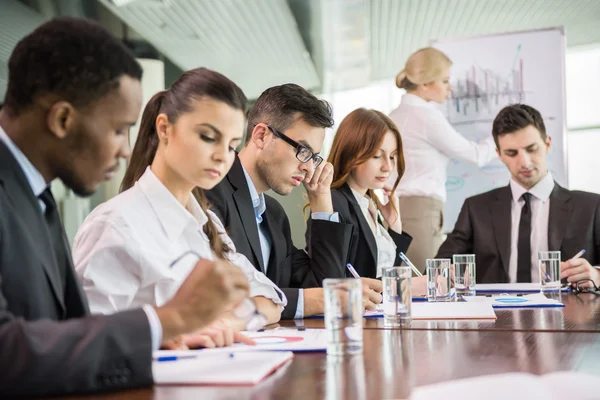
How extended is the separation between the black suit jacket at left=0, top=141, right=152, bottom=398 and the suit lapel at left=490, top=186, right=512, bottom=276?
2.71 meters

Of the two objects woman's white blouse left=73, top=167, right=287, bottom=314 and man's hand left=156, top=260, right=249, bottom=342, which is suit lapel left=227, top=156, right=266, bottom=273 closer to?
woman's white blouse left=73, top=167, right=287, bottom=314

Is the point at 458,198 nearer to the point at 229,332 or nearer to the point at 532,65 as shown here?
the point at 532,65

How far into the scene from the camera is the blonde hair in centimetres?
479

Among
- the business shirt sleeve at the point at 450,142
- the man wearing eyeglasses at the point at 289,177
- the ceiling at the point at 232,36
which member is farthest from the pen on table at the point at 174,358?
the ceiling at the point at 232,36

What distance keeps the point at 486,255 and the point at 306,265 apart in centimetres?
136

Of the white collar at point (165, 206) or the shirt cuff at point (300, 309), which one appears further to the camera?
the shirt cuff at point (300, 309)

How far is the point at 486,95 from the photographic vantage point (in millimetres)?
4949

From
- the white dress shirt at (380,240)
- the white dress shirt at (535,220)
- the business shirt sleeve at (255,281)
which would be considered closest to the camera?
the business shirt sleeve at (255,281)

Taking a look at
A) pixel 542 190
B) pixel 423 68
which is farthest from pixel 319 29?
pixel 542 190

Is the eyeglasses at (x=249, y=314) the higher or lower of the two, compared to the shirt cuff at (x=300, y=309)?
higher

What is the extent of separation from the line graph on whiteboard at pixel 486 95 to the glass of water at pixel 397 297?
346 centimetres

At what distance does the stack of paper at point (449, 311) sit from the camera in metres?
1.82

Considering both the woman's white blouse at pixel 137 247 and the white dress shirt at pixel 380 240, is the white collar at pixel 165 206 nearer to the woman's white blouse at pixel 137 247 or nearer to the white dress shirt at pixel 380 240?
the woman's white blouse at pixel 137 247

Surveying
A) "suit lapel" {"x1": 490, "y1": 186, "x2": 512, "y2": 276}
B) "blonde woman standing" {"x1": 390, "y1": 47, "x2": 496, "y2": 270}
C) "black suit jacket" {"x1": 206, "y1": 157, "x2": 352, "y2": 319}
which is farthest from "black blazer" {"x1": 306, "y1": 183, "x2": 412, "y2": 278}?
"blonde woman standing" {"x1": 390, "y1": 47, "x2": 496, "y2": 270}
